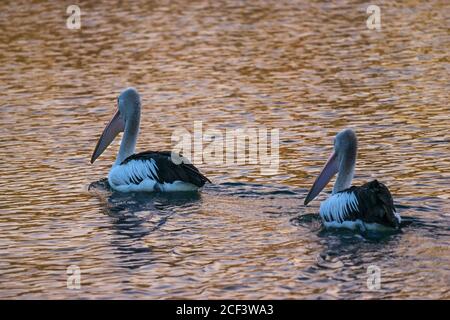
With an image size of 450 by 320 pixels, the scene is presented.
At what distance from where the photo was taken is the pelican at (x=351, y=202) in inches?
312

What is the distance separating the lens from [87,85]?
14.4 m

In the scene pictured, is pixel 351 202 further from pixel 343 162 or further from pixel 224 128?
pixel 224 128

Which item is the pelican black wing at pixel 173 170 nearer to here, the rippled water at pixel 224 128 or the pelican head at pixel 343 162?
the rippled water at pixel 224 128

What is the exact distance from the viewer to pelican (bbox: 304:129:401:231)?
26.0 ft

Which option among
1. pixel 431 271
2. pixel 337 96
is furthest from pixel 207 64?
pixel 431 271

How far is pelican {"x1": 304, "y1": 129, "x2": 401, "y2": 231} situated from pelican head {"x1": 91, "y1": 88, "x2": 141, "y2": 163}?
7.41 ft

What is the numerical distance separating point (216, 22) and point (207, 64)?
2.93 m

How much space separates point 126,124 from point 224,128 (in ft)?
5.28

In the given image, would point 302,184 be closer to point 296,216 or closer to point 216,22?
point 296,216

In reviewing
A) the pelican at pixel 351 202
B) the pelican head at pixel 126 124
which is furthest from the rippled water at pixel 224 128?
the pelican head at pixel 126 124

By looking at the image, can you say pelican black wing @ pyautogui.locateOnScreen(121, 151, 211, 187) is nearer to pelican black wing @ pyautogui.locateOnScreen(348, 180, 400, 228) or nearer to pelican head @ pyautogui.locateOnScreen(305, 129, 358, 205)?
pelican head @ pyautogui.locateOnScreen(305, 129, 358, 205)
